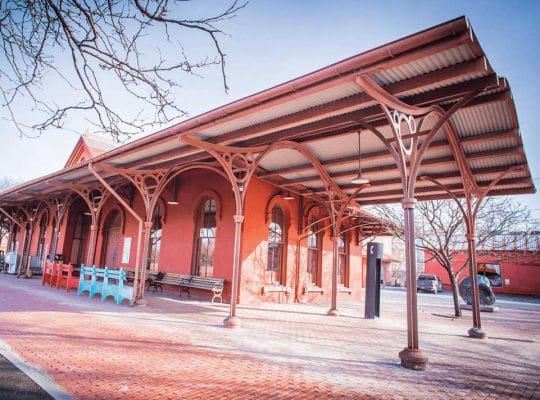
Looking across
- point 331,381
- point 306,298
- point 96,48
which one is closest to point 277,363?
point 331,381

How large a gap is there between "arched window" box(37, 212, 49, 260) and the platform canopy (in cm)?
1023

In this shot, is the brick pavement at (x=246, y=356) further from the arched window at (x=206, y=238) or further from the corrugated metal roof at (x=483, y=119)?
the corrugated metal roof at (x=483, y=119)

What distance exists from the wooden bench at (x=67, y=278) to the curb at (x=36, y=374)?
795 centimetres

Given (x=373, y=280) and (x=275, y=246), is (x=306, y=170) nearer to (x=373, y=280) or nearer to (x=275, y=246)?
(x=275, y=246)

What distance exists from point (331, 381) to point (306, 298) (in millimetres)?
9992

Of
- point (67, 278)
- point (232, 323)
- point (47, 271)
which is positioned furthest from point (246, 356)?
point (47, 271)

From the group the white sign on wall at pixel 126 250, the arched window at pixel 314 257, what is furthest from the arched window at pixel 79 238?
the arched window at pixel 314 257

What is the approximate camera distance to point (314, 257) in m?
15.1

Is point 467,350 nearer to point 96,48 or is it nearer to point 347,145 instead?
point 347,145

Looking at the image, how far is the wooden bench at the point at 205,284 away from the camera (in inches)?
431

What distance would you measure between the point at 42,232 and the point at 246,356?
2053 centimetres

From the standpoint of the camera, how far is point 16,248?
75.3 ft

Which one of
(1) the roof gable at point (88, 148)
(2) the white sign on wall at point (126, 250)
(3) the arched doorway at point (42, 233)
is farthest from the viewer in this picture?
(1) the roof gable at point (88, 148)

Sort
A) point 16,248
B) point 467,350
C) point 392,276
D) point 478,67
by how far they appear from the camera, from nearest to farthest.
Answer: point 478,67
point 467,350
point 16,248
point 392,276
